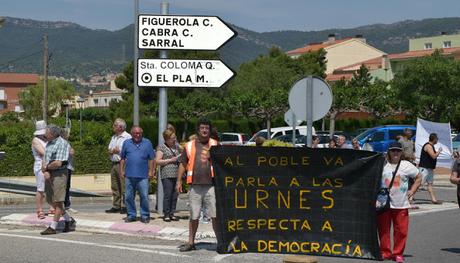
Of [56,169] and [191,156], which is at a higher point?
[191,156]

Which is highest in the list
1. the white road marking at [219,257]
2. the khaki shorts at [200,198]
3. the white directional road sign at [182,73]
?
the white directional road sign at [182,73]

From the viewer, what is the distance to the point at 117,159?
553 inches

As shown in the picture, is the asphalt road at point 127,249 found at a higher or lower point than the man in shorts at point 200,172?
lower

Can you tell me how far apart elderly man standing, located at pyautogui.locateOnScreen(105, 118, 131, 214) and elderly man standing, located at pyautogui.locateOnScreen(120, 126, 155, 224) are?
3.72 feet

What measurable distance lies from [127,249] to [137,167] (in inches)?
80.9

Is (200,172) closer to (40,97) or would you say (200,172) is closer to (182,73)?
(182,73)

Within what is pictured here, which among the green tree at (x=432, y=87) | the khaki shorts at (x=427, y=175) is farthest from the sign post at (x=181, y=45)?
the green tree at (x=432, y=87)

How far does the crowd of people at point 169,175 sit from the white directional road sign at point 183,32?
1.42 meters

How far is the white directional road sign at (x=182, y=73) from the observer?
42.4ft

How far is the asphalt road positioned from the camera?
9.95m

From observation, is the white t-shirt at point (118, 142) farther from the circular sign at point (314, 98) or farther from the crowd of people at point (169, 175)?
the circular sign at point (314, 98)

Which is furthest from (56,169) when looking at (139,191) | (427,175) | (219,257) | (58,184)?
(427,175)

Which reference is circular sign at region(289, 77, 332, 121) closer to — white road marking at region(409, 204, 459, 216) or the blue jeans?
the blue jeans

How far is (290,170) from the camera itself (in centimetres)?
982
